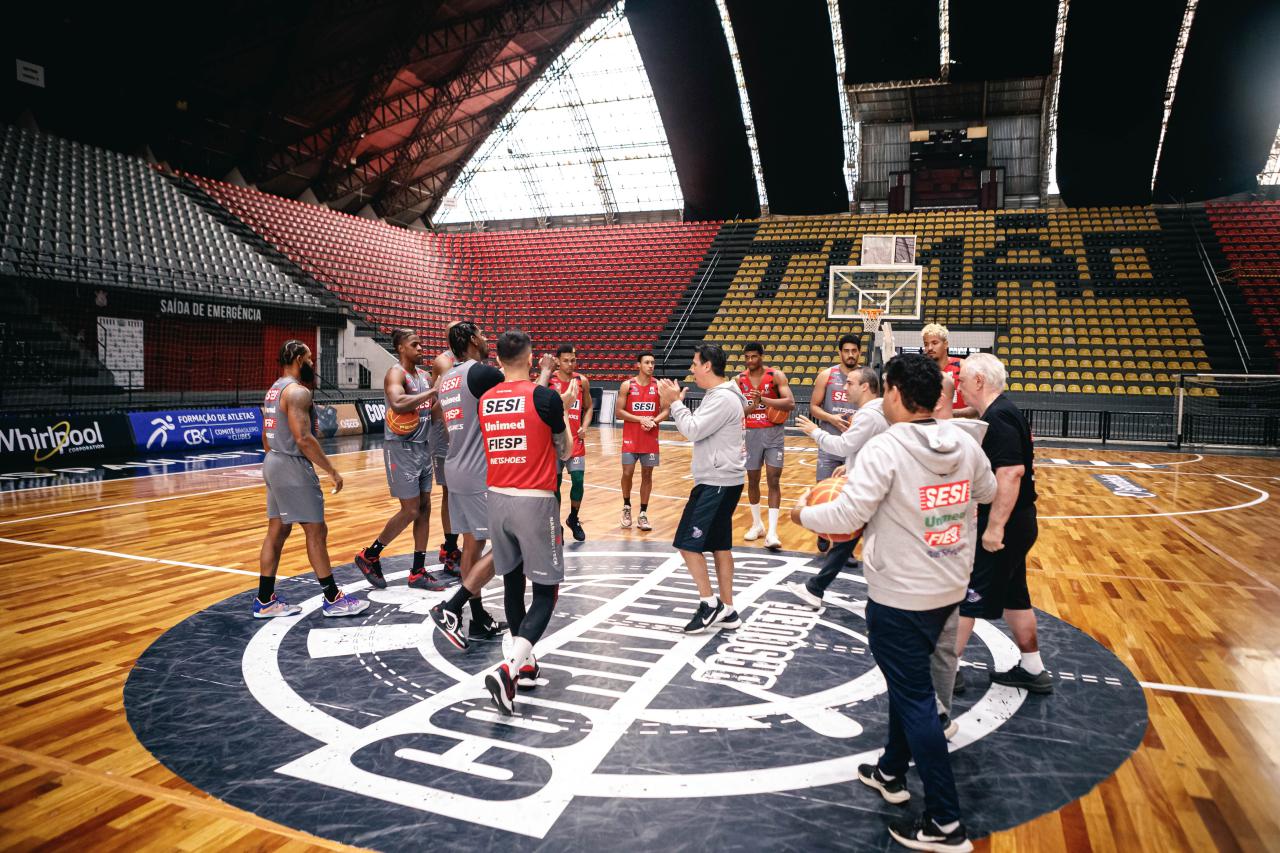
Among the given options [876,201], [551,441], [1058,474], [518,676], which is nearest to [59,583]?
[518,676]

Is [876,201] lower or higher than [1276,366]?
higher

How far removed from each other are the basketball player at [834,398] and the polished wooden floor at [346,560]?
1550 millimetres

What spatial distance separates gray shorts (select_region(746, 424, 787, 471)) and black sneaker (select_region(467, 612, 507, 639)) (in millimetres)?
3407

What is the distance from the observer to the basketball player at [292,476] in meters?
5.04

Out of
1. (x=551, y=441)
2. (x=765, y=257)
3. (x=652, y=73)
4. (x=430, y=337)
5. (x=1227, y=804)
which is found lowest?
(x=1227, y=804)

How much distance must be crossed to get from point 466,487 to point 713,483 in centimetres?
166

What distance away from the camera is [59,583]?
6.05 m

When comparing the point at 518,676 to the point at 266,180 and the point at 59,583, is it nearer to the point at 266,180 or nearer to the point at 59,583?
the point at 59,583

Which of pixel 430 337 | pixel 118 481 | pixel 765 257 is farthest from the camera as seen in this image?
pixel 765 257

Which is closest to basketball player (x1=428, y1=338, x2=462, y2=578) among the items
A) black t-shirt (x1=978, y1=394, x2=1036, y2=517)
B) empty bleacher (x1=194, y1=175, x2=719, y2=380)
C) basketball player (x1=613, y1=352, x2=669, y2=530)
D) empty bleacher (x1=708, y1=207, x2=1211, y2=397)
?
basketball player (x1=613, y1=352, x2=669, y2=530)

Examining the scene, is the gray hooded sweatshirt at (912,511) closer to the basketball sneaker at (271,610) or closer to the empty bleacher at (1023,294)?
the basketball sneaker at (271,610)

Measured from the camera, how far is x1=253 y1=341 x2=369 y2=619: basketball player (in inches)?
198

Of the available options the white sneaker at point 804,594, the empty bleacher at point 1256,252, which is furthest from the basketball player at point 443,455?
the empty bleacher at point 1256,252

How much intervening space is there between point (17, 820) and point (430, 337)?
24.7 meters
